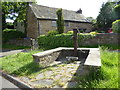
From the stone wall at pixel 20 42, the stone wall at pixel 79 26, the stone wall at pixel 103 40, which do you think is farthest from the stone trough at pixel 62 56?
the stone wall at pixel 79 26

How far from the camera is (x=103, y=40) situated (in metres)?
10.5

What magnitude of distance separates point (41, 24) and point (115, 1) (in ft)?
66.9

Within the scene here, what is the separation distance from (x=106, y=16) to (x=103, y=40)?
14.4 m

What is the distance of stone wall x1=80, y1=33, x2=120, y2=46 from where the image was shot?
10050 mm

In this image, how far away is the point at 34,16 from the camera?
17.4 metres

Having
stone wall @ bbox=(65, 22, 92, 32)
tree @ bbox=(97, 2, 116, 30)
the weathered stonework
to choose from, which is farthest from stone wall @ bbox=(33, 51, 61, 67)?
tree @ bbox=(97, 2, 116, 30)

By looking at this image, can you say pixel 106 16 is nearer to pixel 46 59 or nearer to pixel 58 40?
pixel 58 40

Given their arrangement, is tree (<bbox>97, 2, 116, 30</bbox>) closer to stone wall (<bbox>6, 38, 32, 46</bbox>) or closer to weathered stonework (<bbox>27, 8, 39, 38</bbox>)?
weathered stonework (<bbox>27, 8, 39, 38</bbox>)

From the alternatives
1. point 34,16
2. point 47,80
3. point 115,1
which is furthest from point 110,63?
point 115,1

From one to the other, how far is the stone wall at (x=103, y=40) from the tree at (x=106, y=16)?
13.8 m

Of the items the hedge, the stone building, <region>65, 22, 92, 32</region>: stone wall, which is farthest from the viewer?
<region>65, 22, 92, 32</region>: stone wall

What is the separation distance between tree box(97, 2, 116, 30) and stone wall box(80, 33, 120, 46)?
544 inches

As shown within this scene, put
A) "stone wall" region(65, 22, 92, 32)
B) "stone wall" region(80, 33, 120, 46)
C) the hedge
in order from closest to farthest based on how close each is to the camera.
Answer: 1. "stone wall" region(80, 33, 120, 46)
2. the hedge
3. "stone wall" region(65, 22, 92, 32)

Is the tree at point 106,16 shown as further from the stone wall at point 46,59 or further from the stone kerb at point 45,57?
the stone wall at point 46,59
